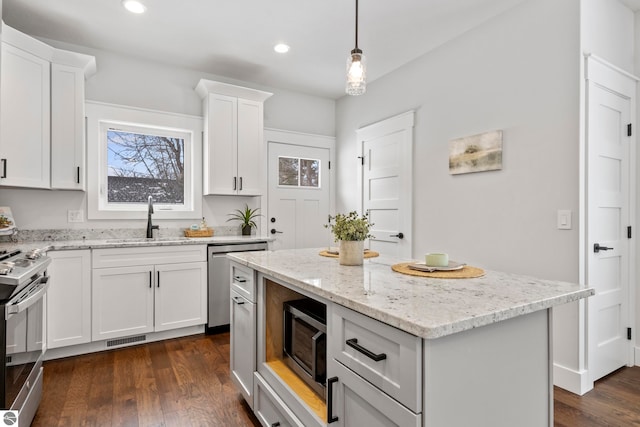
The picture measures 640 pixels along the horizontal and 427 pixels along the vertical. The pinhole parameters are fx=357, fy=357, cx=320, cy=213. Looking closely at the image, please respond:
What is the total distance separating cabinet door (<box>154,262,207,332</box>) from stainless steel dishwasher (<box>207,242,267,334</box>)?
0.06 metres

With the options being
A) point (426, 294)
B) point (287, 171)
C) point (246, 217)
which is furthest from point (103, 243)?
point (426, 294)

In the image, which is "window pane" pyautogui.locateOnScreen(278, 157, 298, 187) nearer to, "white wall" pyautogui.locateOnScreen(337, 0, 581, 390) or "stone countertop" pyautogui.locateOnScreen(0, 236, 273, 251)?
"stone countertop" pyautogui.locateOnScreen(0, 236, 273, 251)

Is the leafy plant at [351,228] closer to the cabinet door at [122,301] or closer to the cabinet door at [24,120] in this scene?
the cabinet door at [122,301]

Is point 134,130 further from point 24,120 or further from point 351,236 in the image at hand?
point 351,236

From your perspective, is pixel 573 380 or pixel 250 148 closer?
pixel 573 380

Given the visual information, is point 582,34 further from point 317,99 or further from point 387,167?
point 317,99

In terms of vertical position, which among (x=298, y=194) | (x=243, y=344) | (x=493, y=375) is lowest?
(x=243, y=344)

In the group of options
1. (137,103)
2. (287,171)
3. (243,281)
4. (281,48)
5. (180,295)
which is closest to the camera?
(243,281)

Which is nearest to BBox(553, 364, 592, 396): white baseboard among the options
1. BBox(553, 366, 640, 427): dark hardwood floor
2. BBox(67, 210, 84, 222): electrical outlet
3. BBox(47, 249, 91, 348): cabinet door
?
BBox(553, 366, 640, 427): dark hardwood floor

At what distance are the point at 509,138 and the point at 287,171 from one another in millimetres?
2585

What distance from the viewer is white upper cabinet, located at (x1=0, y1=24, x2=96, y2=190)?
2658mm

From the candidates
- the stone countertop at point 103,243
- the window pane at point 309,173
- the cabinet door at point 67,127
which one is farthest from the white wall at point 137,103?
the window pane at point 309,173

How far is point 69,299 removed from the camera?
2842 millimetres

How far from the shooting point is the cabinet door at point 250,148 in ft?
12.7
